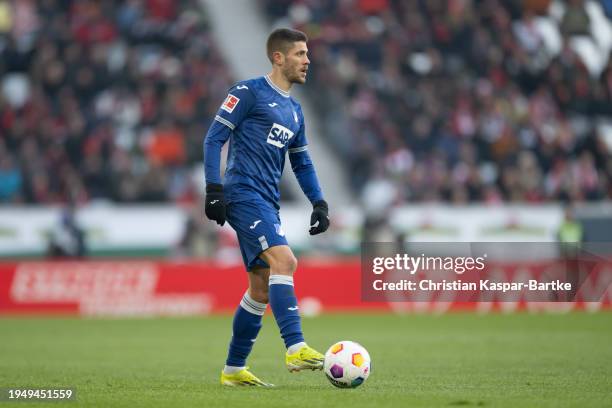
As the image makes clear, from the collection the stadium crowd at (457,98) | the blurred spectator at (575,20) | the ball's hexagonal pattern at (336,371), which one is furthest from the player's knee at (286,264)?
the blurred spectator at (575,20)

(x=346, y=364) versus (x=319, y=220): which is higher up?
(x=319, y=220)

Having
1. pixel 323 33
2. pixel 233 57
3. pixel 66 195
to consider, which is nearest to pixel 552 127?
pixel 323 33

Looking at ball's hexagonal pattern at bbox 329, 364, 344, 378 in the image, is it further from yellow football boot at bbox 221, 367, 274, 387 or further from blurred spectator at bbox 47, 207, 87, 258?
blurred spectator at bbox 47, 207, 87, 258

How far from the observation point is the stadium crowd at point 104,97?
22.5m

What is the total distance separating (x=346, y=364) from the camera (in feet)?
25.2

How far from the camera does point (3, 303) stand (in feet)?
67.7

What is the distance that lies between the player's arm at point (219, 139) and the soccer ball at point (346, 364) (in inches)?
47.7

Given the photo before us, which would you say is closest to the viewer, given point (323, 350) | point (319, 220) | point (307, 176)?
point (319, 220)

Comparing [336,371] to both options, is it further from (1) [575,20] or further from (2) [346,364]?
(1) [575,20]

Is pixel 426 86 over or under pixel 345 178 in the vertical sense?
over

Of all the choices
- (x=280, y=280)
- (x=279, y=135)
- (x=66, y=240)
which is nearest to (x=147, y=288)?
(x=66, y=240)

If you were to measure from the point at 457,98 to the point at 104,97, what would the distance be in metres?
7.84

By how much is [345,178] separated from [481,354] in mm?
12099

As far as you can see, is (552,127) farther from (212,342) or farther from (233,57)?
(212,342)
